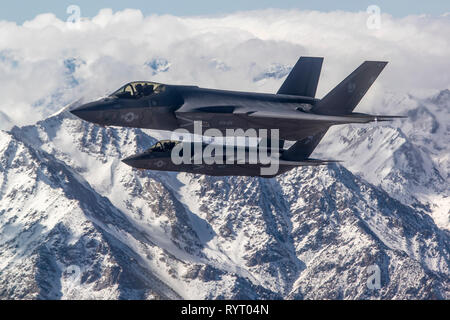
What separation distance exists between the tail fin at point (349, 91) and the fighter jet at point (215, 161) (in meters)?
6.55

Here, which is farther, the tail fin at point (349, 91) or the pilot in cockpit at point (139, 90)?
the tail fin at point (349, 91)

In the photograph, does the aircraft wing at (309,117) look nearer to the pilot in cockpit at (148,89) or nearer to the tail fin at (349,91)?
the tail fin at (349,91)

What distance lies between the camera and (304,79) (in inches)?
3981

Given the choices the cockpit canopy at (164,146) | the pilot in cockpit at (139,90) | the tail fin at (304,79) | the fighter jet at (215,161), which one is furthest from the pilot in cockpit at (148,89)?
the tail fin at (304,79)

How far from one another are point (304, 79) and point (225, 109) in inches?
796

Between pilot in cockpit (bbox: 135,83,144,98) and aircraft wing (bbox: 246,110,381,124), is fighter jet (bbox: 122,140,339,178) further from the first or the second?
pilot in cockpit (bbox: 135,83,144,98)

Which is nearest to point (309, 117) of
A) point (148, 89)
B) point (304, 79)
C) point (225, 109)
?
point (225, 109)

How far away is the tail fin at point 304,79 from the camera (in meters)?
101

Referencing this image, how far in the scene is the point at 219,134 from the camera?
8481 cm
